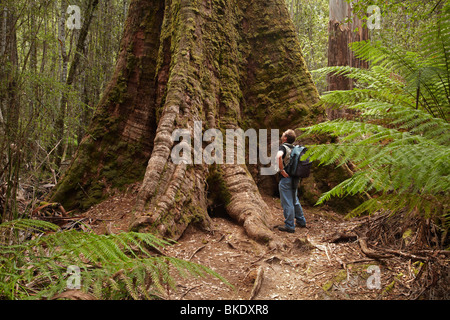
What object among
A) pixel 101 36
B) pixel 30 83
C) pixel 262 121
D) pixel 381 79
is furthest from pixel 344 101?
pixel 101 36

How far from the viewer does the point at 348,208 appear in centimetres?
511

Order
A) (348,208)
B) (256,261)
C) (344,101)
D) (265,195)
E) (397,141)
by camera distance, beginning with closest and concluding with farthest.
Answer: (397,141)
(344,101)
(256,261)
(348,208)
(265,195)

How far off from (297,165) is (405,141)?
2661 millimetres

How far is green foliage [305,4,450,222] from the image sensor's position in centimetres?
159

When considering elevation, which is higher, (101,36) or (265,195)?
(101,36)

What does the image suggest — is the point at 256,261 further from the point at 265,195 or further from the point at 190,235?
the point at 265,195

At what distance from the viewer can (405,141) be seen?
5.82ft

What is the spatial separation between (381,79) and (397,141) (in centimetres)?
151

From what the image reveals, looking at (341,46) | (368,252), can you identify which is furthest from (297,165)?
(341,46)

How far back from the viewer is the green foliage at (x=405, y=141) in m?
1.59

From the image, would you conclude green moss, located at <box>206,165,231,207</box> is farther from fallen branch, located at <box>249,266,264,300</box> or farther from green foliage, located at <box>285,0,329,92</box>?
green foliage, located at <box>285,0,329,92</box>

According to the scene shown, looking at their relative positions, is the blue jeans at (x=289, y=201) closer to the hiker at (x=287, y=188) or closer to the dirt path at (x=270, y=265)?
the hiker at (x=287, y=188)

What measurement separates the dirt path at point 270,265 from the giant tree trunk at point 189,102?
0.74 feet

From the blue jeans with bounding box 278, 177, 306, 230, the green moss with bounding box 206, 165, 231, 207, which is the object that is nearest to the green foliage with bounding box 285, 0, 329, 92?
the blue jeans with bounding box 278, 177, 306, 230
